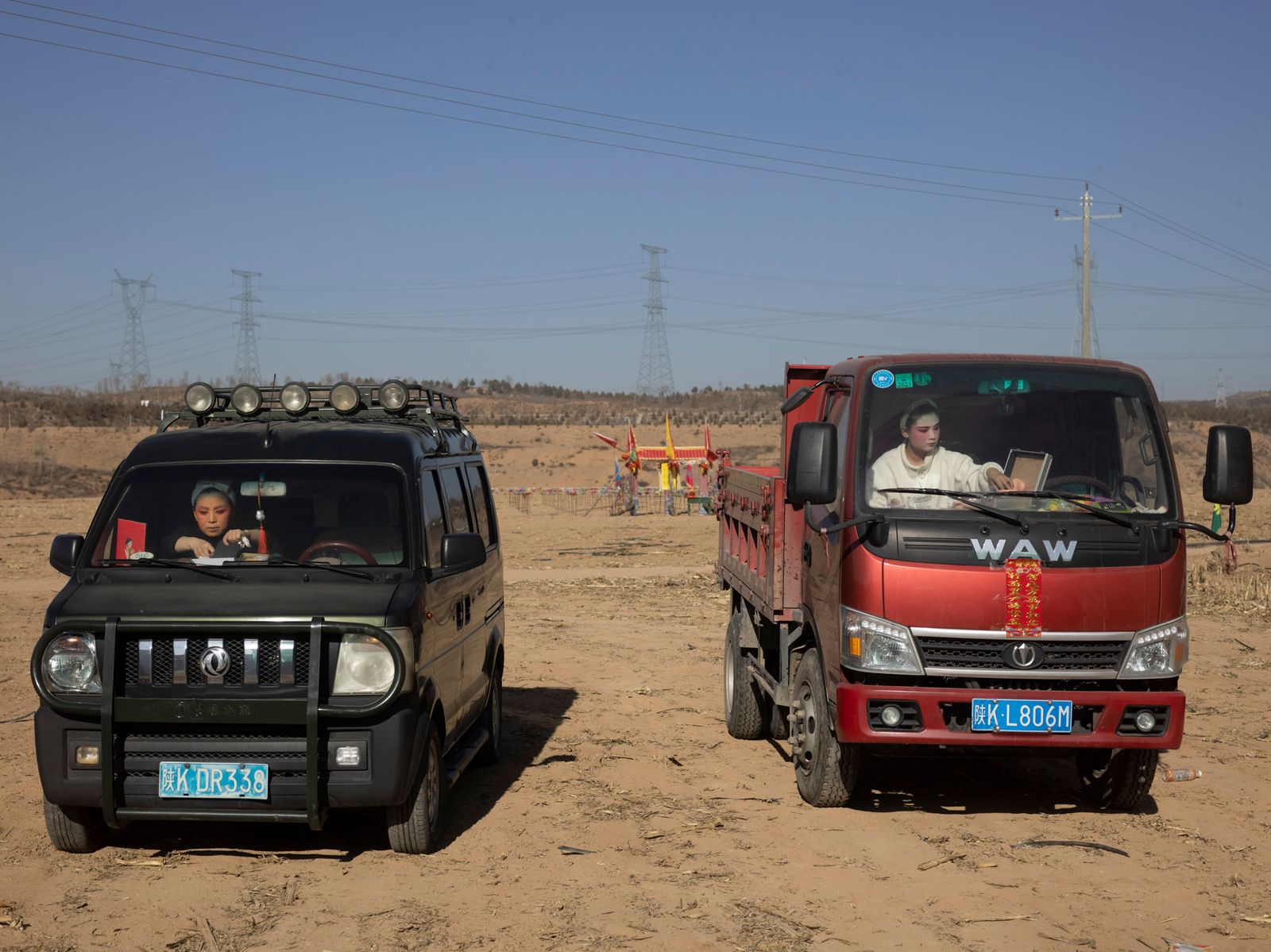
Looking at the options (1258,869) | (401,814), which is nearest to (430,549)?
(401,814)

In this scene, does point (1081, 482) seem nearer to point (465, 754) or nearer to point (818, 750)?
point (818, 750)

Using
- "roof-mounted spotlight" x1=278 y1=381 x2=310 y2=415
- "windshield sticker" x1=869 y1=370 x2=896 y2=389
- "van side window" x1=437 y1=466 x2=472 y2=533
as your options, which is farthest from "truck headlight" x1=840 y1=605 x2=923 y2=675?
"roof-mounted spotlight" x1=278 y1=381 x2=310 y2=415

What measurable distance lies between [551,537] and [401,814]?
78.3 feet

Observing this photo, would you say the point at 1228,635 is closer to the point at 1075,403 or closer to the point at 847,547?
the point at 1075,403

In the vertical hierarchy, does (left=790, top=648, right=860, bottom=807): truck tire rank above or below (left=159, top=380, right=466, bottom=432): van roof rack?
below

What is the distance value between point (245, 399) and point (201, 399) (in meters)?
0.32

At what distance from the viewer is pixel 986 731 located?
6.75 meters

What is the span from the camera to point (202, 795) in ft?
19.6

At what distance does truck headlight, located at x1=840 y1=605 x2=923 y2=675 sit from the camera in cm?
677

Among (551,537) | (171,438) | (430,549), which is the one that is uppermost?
(171,438)

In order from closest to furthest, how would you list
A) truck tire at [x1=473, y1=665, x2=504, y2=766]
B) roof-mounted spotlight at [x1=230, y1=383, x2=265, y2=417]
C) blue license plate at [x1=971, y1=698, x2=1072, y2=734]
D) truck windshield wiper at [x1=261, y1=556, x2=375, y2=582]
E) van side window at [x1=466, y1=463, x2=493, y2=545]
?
truck windshield wiper at [x1=261, y1=556, x2=375, y2=582], blue license plate at [x1=971, y1=698, x2=1072, y2=734], roof-mounted spotlight at [x1=230, y1=383, x2=265, y2=417], truck tire at [x1=473, y1=665, x2=504, y2=766], van side window at [x1=466, y1=463, x2=493, y2=545]

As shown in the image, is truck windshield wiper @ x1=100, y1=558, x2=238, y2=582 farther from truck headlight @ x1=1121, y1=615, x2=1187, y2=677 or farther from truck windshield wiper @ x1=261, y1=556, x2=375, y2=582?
truck headlight @ x1=1121, y1=615, x2=1187, y2=677

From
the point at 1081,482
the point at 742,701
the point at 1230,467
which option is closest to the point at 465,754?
the point at 742,701

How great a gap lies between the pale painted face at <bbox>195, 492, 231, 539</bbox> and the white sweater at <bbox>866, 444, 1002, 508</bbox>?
358 cm
